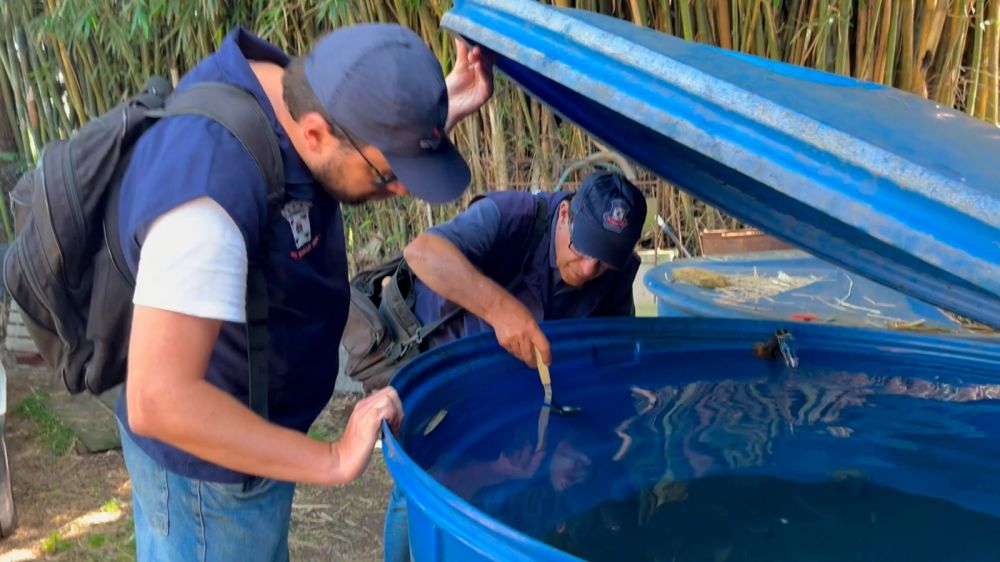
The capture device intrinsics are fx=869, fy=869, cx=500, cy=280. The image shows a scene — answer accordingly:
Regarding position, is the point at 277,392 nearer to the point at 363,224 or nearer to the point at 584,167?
the point at 584,167

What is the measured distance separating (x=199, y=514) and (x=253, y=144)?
66cm

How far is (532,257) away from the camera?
7.83 ft

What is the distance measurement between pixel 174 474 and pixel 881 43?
2.99 metres

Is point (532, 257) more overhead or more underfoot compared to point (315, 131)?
more underfoot

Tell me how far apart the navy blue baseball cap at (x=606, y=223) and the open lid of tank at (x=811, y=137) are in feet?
1.90

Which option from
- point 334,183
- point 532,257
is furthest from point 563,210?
point 334,183

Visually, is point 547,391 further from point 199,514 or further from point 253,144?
point 253,144

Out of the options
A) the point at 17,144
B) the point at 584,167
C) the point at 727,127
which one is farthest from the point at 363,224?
the point at 727,127

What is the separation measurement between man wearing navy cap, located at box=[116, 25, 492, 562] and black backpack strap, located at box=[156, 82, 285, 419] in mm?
19

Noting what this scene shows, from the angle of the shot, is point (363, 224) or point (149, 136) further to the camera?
point (363, 224)

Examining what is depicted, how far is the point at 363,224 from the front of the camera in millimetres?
4867

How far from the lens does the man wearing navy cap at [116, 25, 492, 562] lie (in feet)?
3.43

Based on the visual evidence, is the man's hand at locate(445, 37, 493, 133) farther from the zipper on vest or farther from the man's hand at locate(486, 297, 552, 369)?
the zipper on vest

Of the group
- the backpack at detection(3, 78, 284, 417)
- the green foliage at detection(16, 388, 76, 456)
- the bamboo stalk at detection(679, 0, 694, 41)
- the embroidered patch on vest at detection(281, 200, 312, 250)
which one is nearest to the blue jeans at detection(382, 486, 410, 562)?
the backpack at detection(3, 78, 284, 417)
